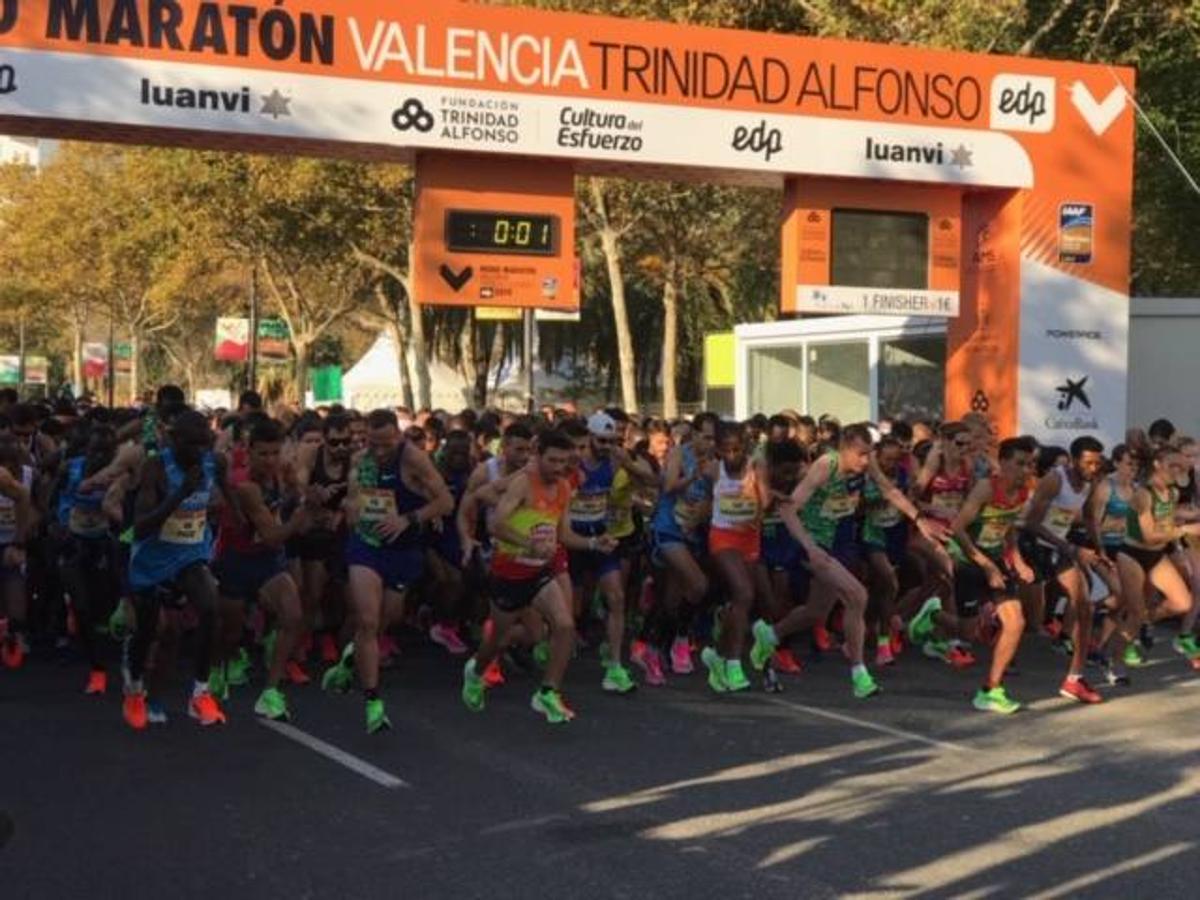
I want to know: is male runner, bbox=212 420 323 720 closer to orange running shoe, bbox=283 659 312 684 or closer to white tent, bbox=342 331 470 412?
orange running shoe, bbox=283 659 312 684

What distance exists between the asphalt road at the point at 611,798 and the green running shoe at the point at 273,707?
0.10m

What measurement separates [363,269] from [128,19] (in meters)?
30.3

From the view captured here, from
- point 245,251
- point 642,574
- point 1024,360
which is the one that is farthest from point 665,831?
point 245,251

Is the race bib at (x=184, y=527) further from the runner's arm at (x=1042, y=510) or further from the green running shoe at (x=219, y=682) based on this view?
the runner's arm at (x=1042, y=510)

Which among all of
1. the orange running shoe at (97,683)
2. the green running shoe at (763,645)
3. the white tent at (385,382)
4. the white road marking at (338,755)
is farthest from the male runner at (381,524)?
the white tent at (385,382)

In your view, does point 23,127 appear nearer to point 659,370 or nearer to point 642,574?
point 642,574

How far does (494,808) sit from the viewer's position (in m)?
6.89

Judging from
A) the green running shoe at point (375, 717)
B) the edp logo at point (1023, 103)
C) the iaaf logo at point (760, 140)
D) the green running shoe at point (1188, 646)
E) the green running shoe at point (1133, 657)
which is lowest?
the green running shoe at point (1133, 657)

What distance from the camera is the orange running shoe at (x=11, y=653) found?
35.9 feet

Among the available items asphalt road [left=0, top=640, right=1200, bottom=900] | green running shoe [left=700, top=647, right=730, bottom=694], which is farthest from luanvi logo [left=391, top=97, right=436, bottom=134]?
green running shoe [left=700, top=647, right=730, bottom=694]

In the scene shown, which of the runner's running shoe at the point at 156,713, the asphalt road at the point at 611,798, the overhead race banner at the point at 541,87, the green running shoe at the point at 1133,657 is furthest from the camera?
the overhead race banner at the point at 541,87

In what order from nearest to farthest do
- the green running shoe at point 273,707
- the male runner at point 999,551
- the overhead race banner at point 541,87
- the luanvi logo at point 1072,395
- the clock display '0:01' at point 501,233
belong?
the green running shoe at point 273,707, the male runner at point 999,551, the overhead race banner at point 541,87, the clock display '0:01' at point 501,233, the luanvi logo at point 1072,395

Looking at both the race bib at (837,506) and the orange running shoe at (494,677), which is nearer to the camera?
the orange running shoe at (494,677)

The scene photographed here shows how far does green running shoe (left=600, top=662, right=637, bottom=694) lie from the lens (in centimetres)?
997
